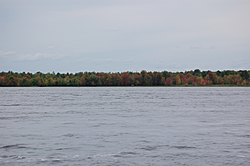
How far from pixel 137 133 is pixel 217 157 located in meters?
8.94

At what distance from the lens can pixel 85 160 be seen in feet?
54.7

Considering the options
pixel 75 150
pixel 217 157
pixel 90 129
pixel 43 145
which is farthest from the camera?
pixel 90 129

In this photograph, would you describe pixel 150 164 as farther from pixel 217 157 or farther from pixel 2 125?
pixel 2 125

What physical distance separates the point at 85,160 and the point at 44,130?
1116 cm

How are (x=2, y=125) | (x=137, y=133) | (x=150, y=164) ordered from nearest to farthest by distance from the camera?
(x=150, y=164) < (x=137, y=133) < (x=2, y=125)

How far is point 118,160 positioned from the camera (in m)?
16.6

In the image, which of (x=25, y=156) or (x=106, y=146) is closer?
(x=25, y=156)

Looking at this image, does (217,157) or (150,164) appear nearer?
A: (150,164)

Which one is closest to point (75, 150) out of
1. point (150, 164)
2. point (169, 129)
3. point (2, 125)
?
point (150, 164)

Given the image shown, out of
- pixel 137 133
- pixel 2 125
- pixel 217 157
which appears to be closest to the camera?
pixel 217 157

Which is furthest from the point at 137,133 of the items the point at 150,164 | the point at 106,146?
the point at 150,164

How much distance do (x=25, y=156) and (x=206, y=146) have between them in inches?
477

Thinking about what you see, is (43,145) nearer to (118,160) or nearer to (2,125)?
(118,160)

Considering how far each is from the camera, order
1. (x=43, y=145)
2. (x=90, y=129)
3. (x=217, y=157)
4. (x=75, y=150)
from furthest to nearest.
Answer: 1. (x=90, y=129)
2. (x=43, y=145)
3. (x=75, y=150)
4. (x=217, y=157)
